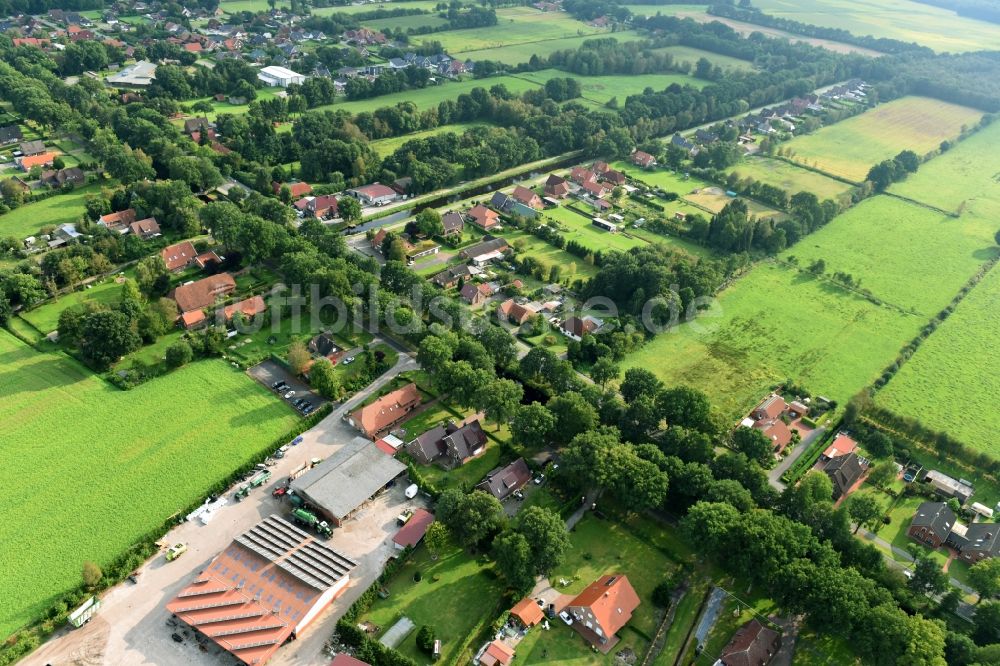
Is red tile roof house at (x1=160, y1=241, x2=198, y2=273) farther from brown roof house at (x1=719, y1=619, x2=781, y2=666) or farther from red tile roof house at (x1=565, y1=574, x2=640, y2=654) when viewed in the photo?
brown roof house at (x1=719, y1=619, x2=781, y2=666)

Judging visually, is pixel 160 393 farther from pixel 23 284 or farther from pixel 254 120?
pixel 254 120

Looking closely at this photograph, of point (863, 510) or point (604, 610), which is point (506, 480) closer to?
point (604, 610)

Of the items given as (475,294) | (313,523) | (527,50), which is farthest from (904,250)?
(527,50)

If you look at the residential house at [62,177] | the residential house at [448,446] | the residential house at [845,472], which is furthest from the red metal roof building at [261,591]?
the residential house at [62,177]

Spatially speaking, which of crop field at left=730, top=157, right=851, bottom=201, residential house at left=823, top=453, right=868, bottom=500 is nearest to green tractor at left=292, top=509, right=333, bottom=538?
residential house at left=823, top=453, right=868, bottom=500

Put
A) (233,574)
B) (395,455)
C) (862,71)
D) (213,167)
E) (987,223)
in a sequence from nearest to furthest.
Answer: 1. (233,574)
2. (395,455)
3. (213,167)
4. (987,223)
5. (862,71)

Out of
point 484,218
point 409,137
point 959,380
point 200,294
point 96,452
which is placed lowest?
point 96,452

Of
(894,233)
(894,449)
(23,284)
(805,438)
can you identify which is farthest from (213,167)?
(894,233)
